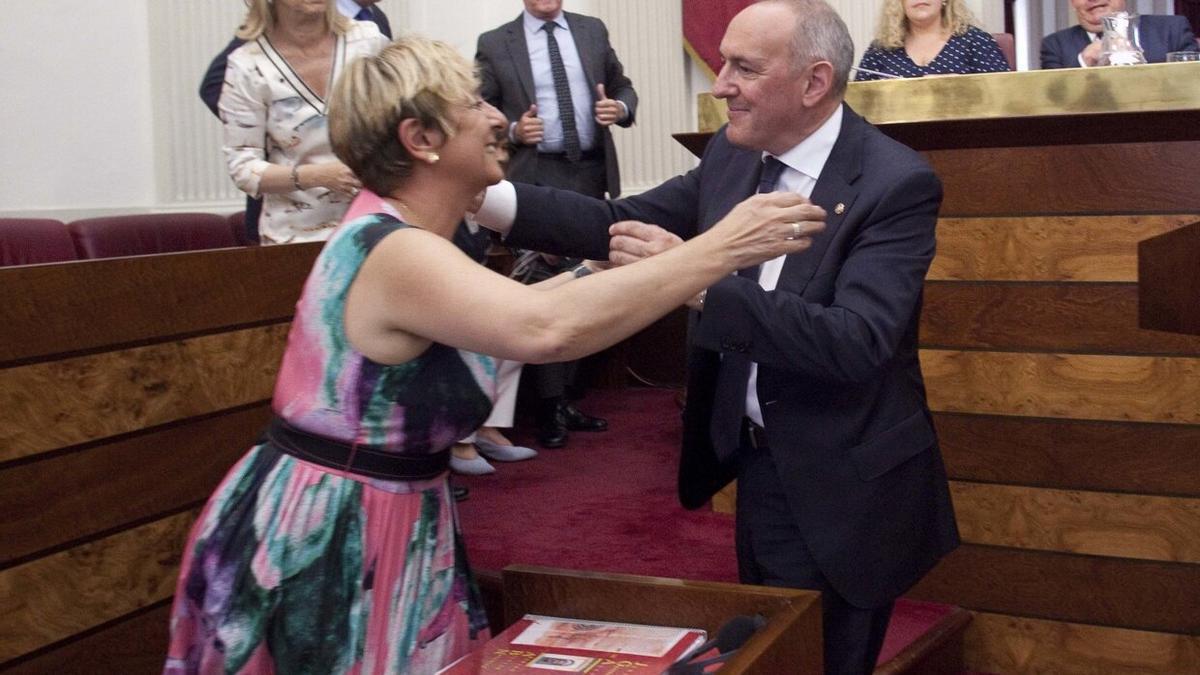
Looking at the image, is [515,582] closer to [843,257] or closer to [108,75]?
[843,257]

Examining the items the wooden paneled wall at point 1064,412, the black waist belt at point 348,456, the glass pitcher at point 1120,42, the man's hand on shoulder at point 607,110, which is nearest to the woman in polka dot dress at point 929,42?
the man's hand on shoulder at point 607,110

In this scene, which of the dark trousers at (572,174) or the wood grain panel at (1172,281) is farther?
the dark trousers at (572,174)

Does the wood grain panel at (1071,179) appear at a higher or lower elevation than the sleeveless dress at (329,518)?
higher

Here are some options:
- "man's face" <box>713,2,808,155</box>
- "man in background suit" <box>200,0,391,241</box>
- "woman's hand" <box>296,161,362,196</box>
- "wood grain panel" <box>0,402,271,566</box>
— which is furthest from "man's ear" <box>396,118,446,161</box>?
"man in background suit" <box>200,0,391,241</box>

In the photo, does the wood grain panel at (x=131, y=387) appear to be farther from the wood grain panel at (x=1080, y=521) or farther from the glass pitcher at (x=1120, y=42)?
the glass pitcher at (x=1120, y=42)

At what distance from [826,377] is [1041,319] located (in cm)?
145

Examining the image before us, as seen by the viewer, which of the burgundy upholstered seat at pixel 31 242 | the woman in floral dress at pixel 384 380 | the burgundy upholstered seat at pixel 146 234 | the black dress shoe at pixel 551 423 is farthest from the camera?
the black dress shoe at pixel 551 423

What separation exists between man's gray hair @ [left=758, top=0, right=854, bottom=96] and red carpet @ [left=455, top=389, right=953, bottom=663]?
1.48 metres

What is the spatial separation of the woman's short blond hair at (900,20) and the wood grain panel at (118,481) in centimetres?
300

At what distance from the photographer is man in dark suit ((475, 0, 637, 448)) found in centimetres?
539

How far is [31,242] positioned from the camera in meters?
4.23

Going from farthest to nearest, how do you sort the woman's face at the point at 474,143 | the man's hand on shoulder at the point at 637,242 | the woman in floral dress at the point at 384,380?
the man's hand on shoulder at the point at 637,242 < the woman's face at the point at 474,143 < the woman in floral dress at the point at 384,380

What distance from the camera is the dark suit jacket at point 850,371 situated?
2039 mm

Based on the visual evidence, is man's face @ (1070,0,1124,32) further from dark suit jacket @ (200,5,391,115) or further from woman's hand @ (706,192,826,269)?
woman's hand @ (706,192,826,269)
